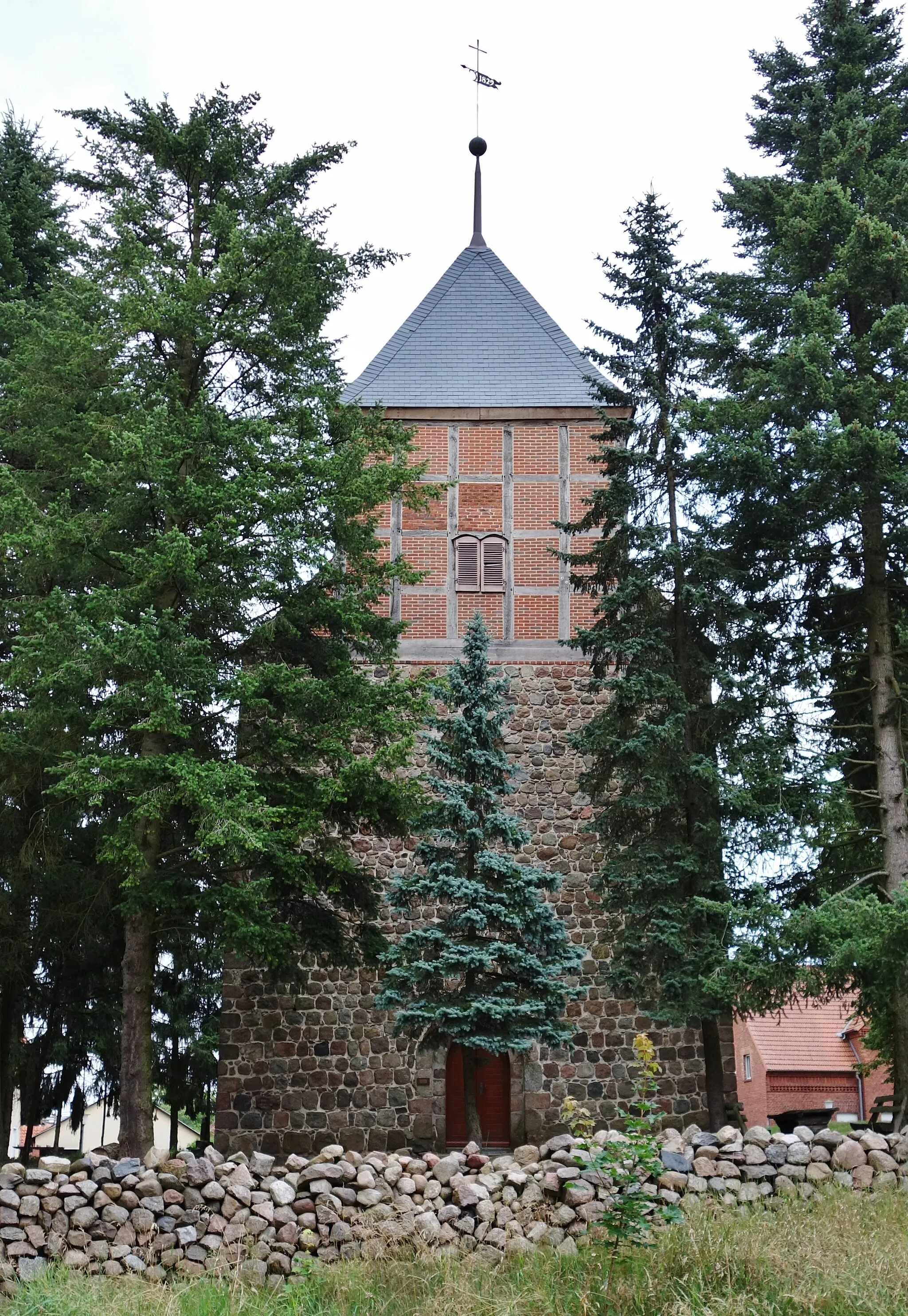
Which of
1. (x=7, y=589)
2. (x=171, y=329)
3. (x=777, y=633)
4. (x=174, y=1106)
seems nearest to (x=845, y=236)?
(x=777, y=633)

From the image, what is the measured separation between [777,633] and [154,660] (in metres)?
6.43

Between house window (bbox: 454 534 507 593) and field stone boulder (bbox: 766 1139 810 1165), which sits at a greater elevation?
house window (bbox: 454 534 507 593)

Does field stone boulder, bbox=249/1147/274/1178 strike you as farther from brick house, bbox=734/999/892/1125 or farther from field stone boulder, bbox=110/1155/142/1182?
brick house, bbox=734/999/892/1125

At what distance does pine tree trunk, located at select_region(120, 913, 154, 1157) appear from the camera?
34.4 feet

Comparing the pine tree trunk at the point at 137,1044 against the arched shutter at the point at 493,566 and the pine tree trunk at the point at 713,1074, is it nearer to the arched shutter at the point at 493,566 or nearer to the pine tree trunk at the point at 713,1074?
the pine tree trunk at the point at 713,1074

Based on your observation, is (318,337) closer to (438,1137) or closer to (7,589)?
(7,589)

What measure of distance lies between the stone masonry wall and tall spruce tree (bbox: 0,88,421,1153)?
2614 mm

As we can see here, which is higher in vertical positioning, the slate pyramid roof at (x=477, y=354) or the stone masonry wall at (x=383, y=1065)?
the slate pyramid roof at (x=477, y=354)

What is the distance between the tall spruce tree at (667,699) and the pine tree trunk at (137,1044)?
4.36m

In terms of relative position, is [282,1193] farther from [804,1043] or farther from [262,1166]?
[804,1043]

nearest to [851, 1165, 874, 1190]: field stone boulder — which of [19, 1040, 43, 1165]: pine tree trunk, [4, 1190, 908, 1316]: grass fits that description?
[4, 1190, 908, 1316]: grass

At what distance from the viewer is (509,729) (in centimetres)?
1616

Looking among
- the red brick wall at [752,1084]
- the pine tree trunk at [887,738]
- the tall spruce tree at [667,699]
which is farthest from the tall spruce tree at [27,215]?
the red brick wall at [752,1084]

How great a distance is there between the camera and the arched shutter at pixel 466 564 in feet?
53.8
